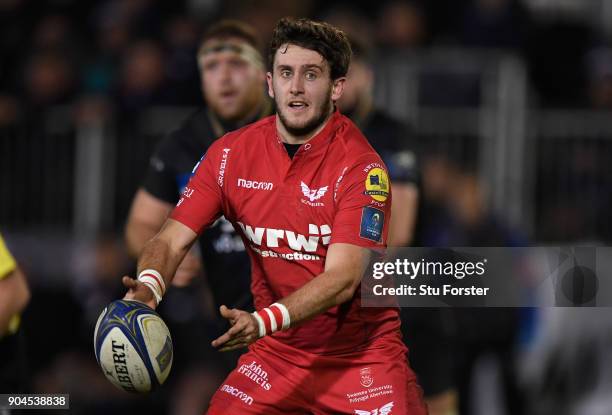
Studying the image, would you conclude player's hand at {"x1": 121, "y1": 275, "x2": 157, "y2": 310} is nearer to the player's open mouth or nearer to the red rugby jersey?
the red rugby jersey

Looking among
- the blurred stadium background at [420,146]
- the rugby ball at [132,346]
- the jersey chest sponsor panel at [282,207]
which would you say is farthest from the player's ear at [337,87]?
the blurred stadium background at [420,146]

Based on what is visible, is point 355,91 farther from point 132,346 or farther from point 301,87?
point 132,346

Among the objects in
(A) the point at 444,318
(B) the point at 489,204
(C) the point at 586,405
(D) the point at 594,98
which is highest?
(D) the point at 594,98

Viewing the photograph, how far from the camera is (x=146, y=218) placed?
8.02 metres

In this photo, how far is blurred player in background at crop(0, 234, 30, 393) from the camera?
21.7 feet

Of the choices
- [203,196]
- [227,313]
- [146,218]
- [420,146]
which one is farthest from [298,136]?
[420,146]

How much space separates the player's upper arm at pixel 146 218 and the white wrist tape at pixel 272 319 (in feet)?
8.01

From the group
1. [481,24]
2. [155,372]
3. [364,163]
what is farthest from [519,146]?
[155,372]

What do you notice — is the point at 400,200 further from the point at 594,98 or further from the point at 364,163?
the point at 594,98

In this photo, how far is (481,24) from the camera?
1240 centimetres

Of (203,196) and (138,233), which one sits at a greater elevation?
(203,196)

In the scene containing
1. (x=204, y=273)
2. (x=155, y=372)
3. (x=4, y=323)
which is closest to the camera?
(x=155, y=372)

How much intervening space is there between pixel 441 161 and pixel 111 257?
292 centimetres

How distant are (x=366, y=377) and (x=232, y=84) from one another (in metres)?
2.46
